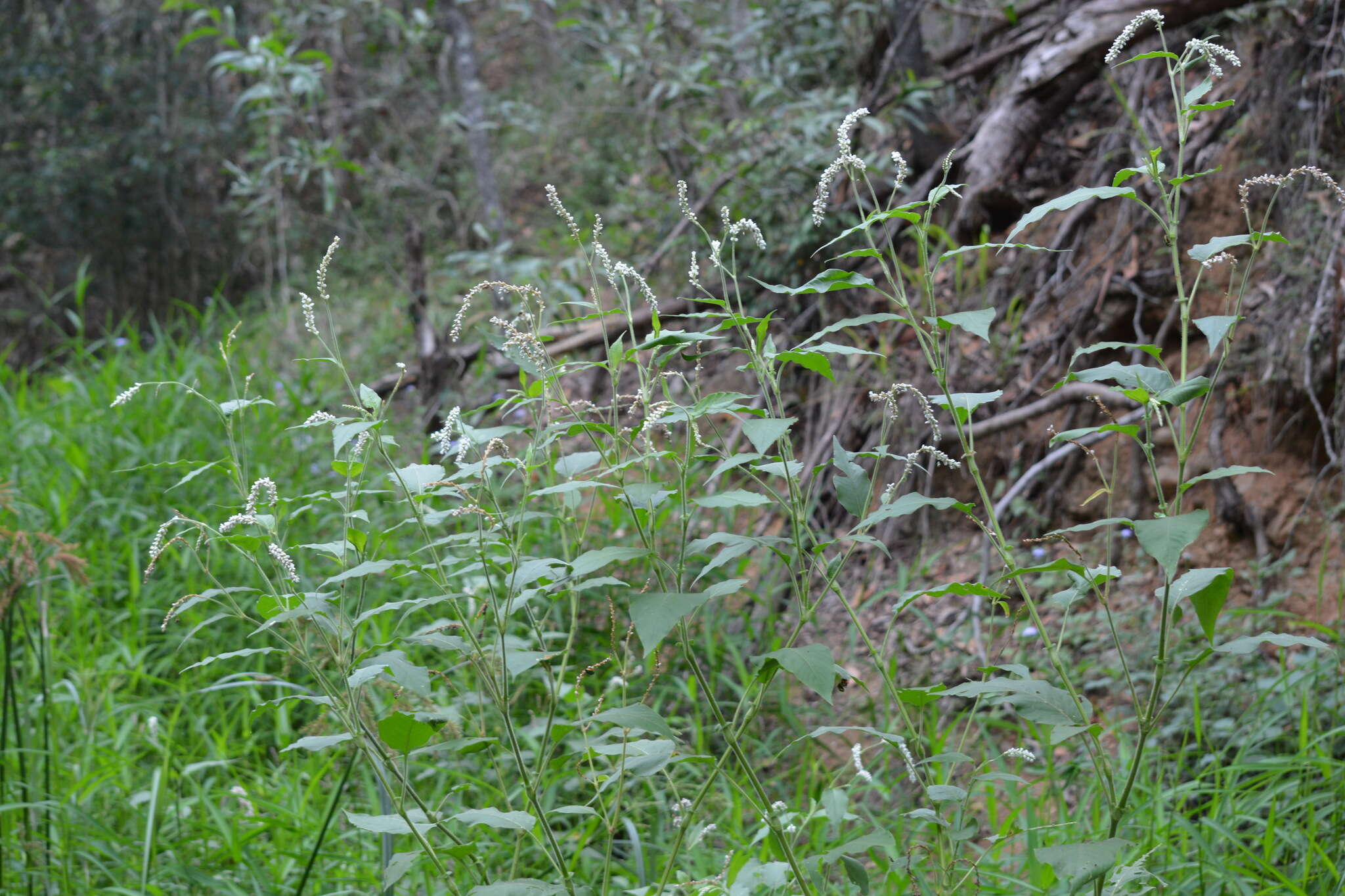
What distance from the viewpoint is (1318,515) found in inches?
103

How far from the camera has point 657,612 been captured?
3.11ft

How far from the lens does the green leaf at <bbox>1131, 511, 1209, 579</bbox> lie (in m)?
0.86

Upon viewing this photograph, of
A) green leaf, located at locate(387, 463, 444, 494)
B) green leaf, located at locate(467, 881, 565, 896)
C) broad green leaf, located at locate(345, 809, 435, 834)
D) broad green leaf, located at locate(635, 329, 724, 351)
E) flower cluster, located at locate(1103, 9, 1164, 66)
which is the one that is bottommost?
green leaf, located at locate(467, 881, 565, 896)

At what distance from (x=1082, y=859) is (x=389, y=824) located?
702 millimetres

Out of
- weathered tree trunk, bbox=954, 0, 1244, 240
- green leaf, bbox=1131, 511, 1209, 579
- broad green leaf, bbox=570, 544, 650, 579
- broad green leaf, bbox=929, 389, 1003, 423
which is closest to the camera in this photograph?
green leaf, bbox=1131, 511, 1209, 579

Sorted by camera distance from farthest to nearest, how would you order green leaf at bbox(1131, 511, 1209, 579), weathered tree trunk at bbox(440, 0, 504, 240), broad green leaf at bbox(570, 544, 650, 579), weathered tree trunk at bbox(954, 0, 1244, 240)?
weathered tree trunk at bbox(440, 0, 504, 240), weathered tree trunk at bbox(954, 0, 1244, 240), broad green leaf at bbox(570, 544, 650, 579), green leaf at bbox(1131, 511, 1209, 579)

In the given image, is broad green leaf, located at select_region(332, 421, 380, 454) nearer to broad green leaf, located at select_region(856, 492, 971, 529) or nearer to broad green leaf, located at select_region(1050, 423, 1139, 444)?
broad green leaf, located at select_region(856, 492, 971, 529)

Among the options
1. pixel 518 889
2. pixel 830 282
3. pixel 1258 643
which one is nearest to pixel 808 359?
pixel 830 282

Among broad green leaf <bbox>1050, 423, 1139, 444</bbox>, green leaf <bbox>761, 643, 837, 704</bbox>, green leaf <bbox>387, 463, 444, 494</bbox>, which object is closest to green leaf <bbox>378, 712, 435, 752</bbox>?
green leaf <bbox>387, 463, 444, 494</bbox>

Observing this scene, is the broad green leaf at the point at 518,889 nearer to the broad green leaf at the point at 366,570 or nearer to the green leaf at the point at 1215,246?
the broad green leaf at the point at 366,570

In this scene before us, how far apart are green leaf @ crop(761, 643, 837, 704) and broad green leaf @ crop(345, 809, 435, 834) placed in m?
0.42

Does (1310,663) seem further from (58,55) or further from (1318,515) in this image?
(58,55)

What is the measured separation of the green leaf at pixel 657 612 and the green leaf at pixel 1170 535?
0.40 metres

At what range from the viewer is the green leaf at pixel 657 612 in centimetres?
91
